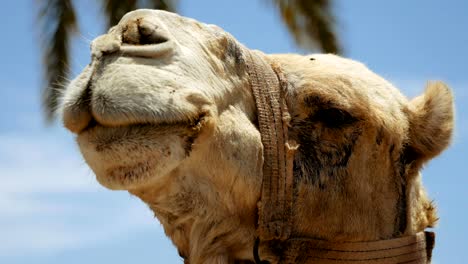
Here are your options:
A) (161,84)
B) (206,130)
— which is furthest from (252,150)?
(161,84)

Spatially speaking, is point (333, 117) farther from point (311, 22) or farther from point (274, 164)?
point (311, 22)

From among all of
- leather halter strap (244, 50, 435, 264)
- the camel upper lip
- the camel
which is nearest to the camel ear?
the camel

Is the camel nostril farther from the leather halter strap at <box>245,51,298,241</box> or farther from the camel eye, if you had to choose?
the camel eye

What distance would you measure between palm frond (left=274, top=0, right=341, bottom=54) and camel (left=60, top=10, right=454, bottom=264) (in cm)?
1056

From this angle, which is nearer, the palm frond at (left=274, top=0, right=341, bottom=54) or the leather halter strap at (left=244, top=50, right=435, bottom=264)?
the leather halter strap at (left=244, top=50, right=435, bottom=264)

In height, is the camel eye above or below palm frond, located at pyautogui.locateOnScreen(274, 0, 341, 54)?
above

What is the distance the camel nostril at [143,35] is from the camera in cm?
389

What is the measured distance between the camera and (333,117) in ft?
14.4

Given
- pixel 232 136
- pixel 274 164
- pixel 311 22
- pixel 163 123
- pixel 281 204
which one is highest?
pixel 163 123

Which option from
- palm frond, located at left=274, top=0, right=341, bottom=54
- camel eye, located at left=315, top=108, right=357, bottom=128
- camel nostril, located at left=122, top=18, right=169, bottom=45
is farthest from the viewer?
palm frond, located at left=274, top=0, right=341, bottom=54

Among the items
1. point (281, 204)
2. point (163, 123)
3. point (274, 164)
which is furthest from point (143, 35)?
point (281, 204)

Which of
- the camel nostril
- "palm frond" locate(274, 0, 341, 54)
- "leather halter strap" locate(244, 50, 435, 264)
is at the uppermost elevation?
the camel nostril

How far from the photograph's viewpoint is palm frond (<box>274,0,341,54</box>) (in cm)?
1541

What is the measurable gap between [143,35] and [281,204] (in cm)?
101
